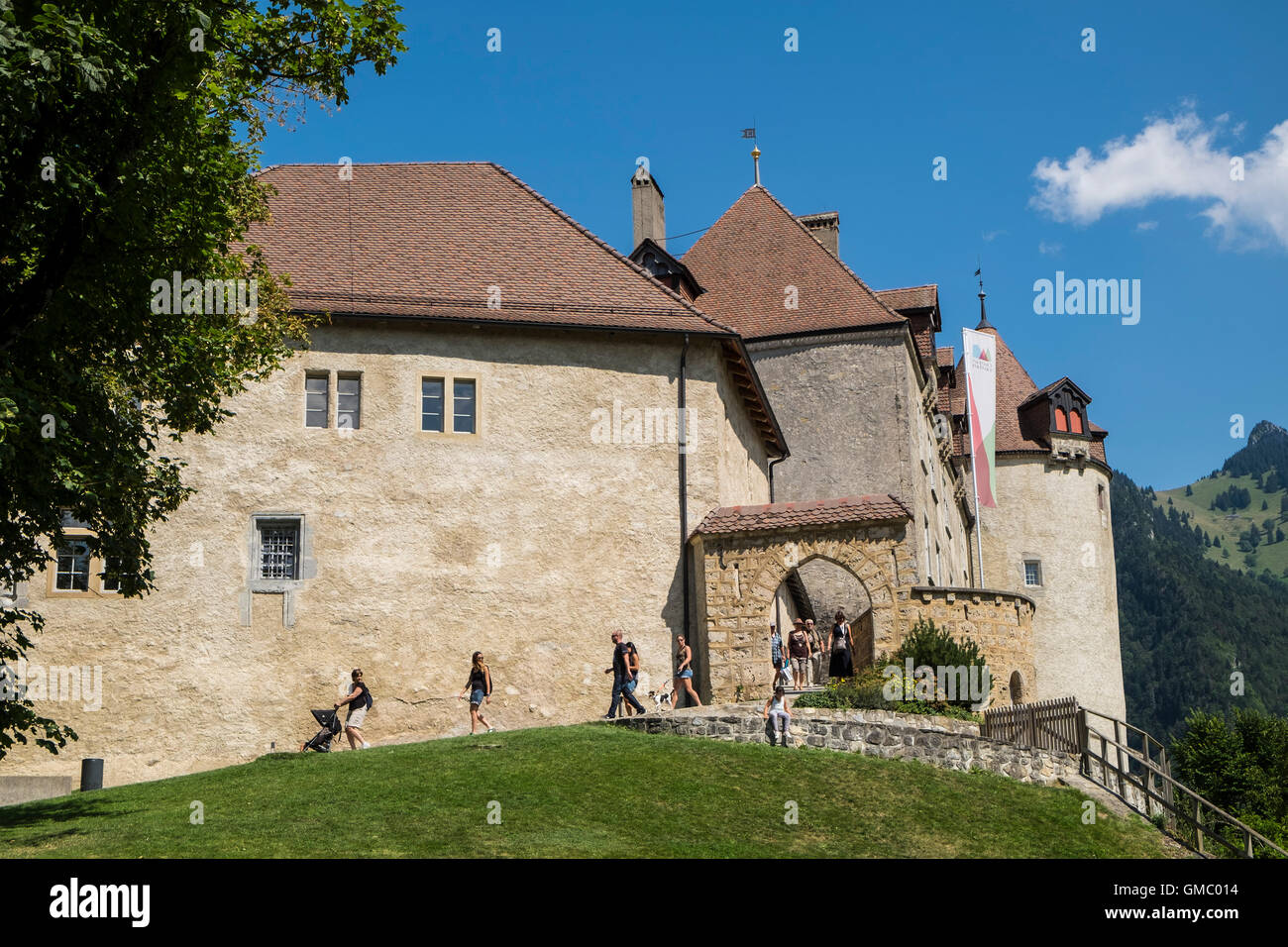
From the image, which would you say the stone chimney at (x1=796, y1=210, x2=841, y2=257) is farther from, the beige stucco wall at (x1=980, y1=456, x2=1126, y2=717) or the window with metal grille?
the window with metal grille

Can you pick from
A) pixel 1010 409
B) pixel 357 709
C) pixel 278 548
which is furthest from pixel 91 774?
pixel 1010 409

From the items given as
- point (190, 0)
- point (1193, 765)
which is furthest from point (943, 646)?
point (1193, 765)

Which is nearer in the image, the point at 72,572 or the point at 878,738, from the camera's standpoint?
the point at 878,738

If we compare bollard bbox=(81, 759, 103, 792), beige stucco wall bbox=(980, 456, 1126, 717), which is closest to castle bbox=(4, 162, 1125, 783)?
bollard bbox=(81, 759, 103, 792)

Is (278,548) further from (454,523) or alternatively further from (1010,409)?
(1010,409)

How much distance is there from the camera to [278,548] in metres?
25.0

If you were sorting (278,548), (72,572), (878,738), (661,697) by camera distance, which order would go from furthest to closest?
(661,697) < (278,548) < (72,572) < (878,738)

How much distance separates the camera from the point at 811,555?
2420 cm

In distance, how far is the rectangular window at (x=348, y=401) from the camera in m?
25.8

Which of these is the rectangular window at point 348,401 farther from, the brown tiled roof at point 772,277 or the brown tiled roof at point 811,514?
the brown tiled roof at point 772,277

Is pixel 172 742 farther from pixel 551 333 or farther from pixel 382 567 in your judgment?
pixel 551 333

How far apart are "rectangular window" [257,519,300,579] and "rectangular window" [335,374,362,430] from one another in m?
2.11

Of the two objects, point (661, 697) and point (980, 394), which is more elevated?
point (980, 394)

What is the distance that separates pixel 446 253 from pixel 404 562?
681 cm
